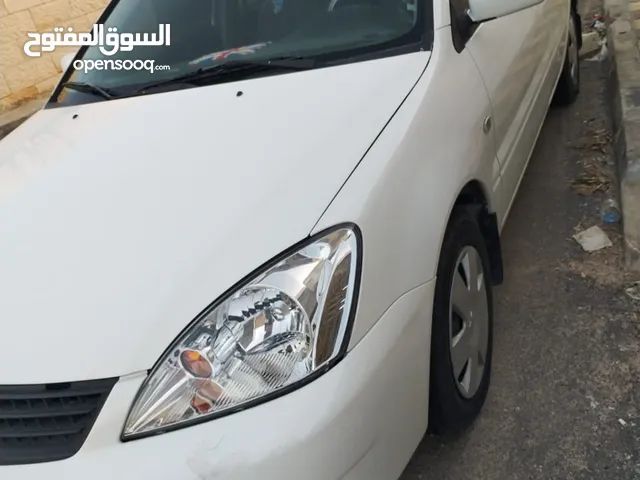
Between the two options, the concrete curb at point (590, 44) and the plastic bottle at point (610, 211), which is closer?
the plastic bottle at point (610, 211)

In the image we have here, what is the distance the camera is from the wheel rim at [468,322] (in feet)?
7.22

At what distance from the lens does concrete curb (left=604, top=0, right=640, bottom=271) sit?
3293 mm

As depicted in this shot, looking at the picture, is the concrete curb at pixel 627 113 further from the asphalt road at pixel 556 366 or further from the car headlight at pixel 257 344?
the car headlight at pixel 257 344

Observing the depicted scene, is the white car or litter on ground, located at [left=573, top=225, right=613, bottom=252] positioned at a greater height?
the white car

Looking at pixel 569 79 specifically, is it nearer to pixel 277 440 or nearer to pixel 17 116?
pixel 277 440

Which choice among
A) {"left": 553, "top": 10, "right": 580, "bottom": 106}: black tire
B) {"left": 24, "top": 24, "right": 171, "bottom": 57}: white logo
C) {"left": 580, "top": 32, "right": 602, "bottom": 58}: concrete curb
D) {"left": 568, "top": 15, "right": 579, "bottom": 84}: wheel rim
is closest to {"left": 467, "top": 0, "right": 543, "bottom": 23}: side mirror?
{"left": 24, "top": 24, "right": 171, "bottom": 57}: white logo

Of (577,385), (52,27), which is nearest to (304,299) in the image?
(577,385)

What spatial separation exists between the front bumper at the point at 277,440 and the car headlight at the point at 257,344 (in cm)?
3

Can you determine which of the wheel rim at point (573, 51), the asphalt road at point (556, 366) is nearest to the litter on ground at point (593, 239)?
the asphalt road at point (556, 366)

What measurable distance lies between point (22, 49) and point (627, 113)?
5.35 meters

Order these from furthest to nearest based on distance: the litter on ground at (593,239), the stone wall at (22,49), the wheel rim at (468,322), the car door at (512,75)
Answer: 1. the stone wall at (22,49)
2. the litter on ground at (593,239)
3. the car door at (512,75)
4. the wheel rim at (468,322)

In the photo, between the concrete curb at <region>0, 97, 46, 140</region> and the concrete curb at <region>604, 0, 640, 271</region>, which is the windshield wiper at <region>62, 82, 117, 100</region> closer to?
the concrete curb at <region>604, 0, 640, 271</region>

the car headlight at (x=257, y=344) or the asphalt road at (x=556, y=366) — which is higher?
the car headlight at (x=257, y=344)

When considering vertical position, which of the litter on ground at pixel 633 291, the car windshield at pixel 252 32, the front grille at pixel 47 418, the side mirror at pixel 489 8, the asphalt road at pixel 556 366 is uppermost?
the car windshield at pixel 252 32
